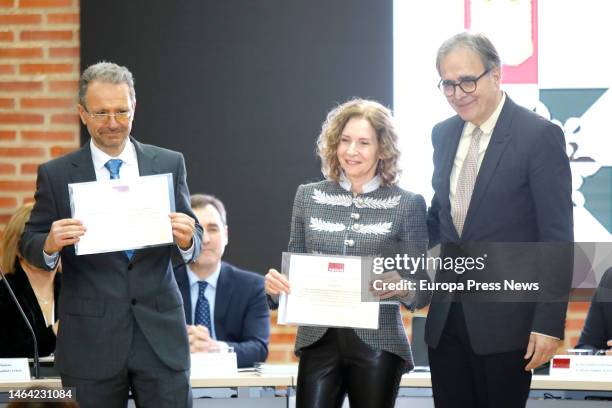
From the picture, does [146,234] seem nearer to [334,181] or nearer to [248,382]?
[334,181]

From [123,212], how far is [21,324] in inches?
58.7

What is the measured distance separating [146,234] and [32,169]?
2.71 metres

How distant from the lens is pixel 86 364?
295 centimetres

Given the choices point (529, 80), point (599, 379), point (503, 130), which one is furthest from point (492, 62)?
point (529, 80)

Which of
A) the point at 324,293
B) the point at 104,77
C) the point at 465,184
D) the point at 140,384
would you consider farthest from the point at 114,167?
the point at 465,184

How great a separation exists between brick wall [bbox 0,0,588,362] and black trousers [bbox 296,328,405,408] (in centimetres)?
238

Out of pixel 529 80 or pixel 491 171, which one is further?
pixel 529 80

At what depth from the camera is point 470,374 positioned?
282cm

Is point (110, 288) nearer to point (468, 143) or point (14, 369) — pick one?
point (14, 369)

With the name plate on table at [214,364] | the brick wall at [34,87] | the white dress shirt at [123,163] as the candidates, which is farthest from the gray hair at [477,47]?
the brick wall at [34,87]

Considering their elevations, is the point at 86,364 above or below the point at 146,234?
below

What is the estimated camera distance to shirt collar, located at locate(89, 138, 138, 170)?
309cm

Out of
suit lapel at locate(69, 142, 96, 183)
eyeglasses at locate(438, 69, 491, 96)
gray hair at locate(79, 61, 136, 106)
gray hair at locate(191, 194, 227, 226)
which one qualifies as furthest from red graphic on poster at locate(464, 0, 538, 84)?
suit lapel at locate(69, 142, 96, 183)

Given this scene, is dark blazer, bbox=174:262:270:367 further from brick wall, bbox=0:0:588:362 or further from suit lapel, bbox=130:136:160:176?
suit lapel, bbox=130:136:160:176
